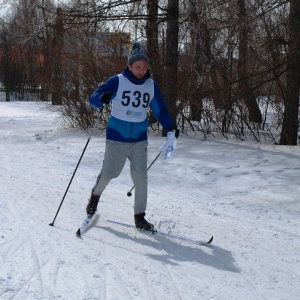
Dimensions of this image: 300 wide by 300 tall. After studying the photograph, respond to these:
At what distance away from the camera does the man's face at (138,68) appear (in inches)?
199

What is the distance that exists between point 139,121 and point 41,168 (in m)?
4.15

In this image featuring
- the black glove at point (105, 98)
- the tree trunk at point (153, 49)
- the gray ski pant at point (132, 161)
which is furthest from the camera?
the tree trunk at point (153, 49)

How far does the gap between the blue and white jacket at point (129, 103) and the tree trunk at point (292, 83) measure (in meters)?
6.17

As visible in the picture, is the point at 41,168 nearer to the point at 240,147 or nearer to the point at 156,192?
the point at 156,192

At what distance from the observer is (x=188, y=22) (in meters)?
12.5

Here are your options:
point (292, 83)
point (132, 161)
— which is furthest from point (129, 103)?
point (292, 83)

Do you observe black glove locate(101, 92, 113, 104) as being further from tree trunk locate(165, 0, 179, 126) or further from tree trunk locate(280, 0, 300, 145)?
tree trunk locate(165, 0, 179, 126)

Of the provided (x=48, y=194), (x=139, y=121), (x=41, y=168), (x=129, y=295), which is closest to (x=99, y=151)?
(x=41, y=168)

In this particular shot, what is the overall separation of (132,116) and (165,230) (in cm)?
126

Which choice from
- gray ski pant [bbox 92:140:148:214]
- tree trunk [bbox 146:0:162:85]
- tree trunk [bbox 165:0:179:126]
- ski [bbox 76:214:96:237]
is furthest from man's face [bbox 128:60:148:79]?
tree trunk [bbox 146:0:162:85]

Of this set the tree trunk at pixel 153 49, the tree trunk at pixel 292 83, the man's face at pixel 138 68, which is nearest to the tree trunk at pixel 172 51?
the tree trunk at pixel 153 49

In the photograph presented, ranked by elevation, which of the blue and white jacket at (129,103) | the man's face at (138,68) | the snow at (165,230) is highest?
the man's face at (138,68)

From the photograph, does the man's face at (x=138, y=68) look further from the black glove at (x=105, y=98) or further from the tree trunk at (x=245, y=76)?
the tree trunk at (x=245, y=76)

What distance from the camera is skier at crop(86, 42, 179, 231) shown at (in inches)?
201
